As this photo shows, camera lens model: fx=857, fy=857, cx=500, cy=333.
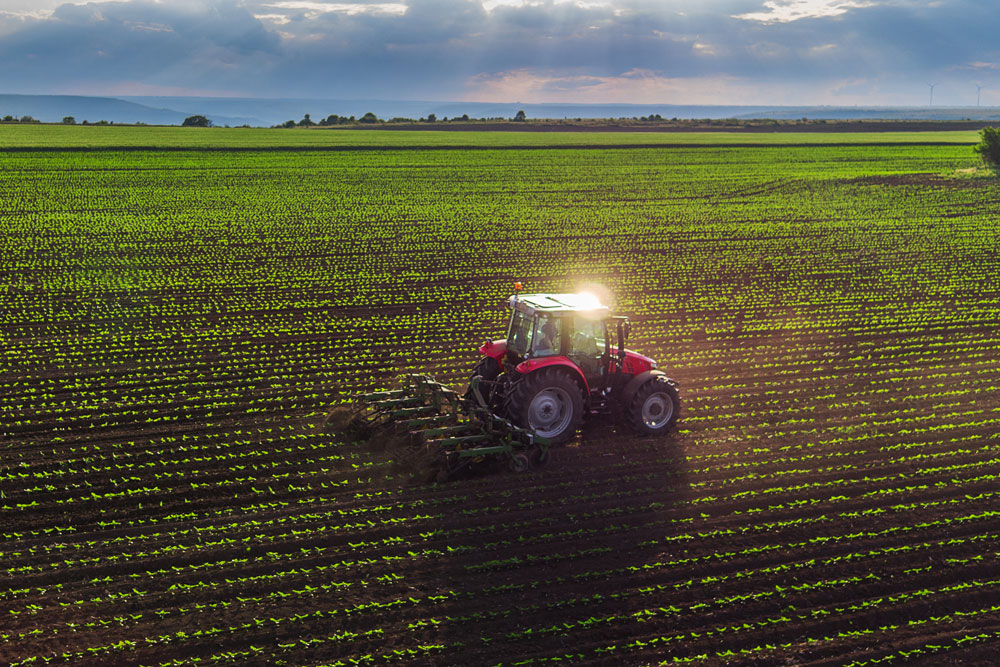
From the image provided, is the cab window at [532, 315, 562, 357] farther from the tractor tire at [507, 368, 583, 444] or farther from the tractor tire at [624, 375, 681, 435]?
the tractor tire at [624, 375, 681, 435]

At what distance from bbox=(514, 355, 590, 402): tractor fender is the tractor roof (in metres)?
0.69

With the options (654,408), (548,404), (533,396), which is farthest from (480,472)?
(654,408)

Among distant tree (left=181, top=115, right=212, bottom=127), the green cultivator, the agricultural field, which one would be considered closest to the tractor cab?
the green cultivator

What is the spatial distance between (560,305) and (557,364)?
3.26 ft

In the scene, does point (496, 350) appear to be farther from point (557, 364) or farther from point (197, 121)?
point (197, 121)

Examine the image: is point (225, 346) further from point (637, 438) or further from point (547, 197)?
point (547, 197)

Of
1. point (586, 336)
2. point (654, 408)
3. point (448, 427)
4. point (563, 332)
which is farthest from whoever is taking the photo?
point (654, 408)

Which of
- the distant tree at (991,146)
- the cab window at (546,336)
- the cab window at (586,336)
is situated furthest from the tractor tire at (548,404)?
the distant tree at (991,146)

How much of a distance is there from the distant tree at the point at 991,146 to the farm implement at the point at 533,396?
51495mm

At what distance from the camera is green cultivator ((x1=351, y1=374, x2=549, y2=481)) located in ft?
37.5

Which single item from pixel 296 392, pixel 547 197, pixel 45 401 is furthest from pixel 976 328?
pixel 547 197

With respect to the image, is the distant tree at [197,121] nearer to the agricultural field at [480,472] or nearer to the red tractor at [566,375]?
the agricultural field at [480,472]

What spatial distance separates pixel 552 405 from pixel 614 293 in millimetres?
11330

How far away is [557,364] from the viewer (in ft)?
39.5
